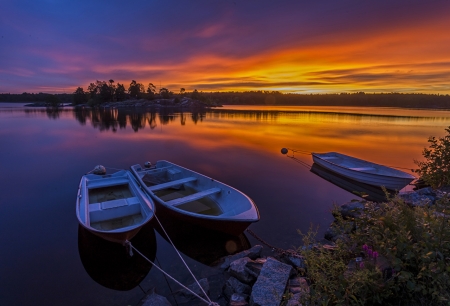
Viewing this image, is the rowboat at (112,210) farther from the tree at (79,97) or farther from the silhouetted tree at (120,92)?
the tree at (79,97)

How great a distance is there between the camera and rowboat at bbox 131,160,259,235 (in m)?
6.44

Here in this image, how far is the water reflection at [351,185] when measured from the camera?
11.4 meters

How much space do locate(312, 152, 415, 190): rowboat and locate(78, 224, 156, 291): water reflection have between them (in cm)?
1072

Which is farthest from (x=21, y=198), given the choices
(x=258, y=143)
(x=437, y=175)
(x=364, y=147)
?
(x=364, y=147)

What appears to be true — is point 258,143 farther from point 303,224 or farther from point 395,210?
point 395,210

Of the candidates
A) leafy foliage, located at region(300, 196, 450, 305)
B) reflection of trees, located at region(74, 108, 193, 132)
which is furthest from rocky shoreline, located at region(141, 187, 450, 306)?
reflection of trees, located at region(74, 108, 193, 132)

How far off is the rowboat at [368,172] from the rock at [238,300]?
10.1m

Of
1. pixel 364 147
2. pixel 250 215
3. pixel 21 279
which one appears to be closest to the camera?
pixel 21 279

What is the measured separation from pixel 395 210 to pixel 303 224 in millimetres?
5835

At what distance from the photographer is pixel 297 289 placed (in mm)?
4062

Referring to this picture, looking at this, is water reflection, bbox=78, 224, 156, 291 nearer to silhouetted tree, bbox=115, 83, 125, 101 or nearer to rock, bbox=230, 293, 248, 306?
rock, bbox=230, 293, 248, 306

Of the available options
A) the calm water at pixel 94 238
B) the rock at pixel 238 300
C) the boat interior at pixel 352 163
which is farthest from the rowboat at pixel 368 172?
the rock at pixel 238 300

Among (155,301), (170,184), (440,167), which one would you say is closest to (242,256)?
(155,301)

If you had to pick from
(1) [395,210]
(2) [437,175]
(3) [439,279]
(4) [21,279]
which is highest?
(1) [395,210]
